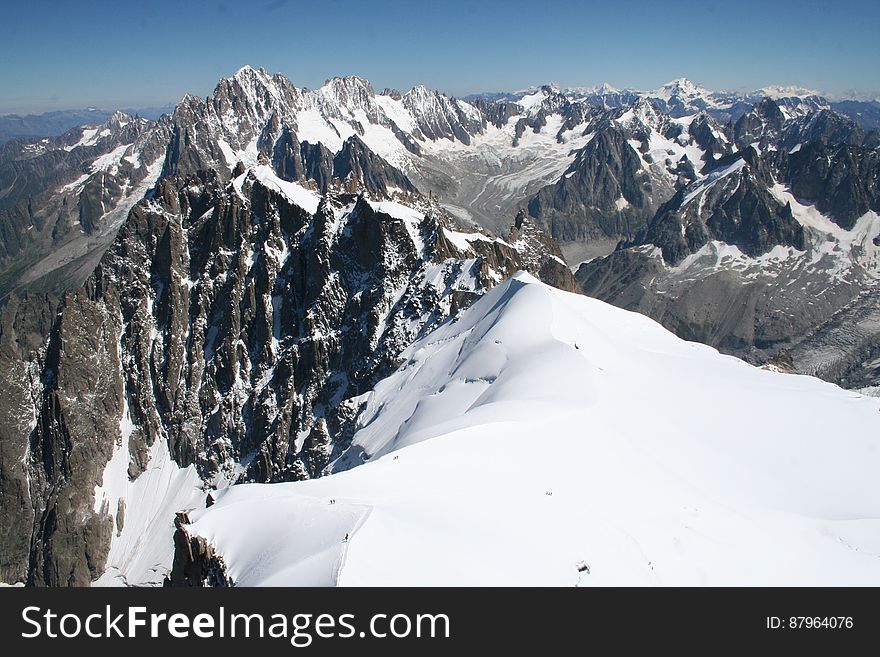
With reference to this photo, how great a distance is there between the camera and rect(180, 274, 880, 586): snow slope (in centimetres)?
2469

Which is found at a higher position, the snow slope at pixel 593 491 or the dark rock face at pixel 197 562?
the snow slope at pixel 593 491

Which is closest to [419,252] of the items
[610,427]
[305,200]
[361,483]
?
[305,200]

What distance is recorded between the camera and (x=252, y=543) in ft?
89.5

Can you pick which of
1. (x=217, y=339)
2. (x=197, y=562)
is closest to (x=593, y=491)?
(x=197, y=562)

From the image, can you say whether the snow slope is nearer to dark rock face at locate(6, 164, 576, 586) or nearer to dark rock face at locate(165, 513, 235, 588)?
dark rock face at locate(165, 513, 235, 588)

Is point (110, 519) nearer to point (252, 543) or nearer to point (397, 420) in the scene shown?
point (397, 420)

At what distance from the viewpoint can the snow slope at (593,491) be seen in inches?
972

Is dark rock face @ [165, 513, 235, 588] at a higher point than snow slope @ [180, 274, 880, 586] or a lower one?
lower

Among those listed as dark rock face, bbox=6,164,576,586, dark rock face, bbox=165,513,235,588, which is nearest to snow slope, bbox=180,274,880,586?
dark rock face, bbox=165,513,235,588

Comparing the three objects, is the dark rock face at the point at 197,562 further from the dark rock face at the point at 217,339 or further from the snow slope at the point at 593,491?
the dark rock face at the point at 217,339

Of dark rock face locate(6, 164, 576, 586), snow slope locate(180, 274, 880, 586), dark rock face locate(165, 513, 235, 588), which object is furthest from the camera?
dark rock face locate(6, 164, 576, 586)

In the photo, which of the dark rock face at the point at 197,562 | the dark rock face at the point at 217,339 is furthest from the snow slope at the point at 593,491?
the dark rock face at the point at 217,339

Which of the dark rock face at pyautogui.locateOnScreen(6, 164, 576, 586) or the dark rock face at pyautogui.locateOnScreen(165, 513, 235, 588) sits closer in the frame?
the dark rock face at pyautogui.locateOnScreen(165, 513, 235, 588)

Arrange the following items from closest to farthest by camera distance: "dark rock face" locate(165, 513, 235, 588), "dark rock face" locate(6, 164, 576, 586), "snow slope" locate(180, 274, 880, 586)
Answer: "snow slope" locate(180, 274, 880, 586), "dark rock face" locate(165, 513, 235, 588), "dark rock face" locate(6, 164, 576, 586)
